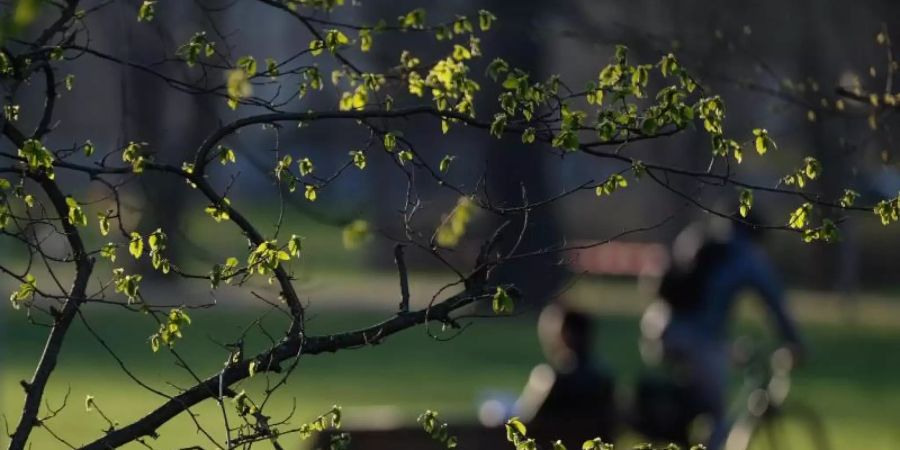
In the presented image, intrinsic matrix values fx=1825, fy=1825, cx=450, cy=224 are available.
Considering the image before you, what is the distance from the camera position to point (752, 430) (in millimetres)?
12031

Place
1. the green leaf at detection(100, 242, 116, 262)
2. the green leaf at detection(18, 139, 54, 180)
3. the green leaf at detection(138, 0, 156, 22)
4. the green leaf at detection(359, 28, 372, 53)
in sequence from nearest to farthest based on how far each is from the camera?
the green leaf at detection(18, 139, 54, 180) → the green leaf at detection(100, 242, 116, 262) → the green leaf at detection(138, 0, 156, 22) → the green leaf at detection(359, 28, 372, 53)

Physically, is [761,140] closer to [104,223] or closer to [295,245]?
[295,245]

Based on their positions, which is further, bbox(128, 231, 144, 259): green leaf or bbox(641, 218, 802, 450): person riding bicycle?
bbox(641, 218, 802, 450): person riding bicycle

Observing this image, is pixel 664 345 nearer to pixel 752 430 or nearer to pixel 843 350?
pixel 752 430

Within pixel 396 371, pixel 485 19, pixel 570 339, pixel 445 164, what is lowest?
pixel 445 164

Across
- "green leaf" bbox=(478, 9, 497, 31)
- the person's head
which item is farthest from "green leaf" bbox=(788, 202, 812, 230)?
the person's head

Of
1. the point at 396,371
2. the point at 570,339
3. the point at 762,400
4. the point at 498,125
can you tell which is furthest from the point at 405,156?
the point at 396,371

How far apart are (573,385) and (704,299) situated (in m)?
1.18

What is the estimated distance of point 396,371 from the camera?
22109 mm

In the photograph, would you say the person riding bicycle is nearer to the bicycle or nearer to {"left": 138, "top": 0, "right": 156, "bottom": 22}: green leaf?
the bicycle

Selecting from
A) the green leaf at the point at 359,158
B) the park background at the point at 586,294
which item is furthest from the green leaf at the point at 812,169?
the park background at the point at 586,294

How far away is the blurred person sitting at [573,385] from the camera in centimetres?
1095

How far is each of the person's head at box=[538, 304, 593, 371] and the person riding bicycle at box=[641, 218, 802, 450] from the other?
1.74 feet

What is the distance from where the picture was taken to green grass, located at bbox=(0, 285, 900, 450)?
17.2 m
